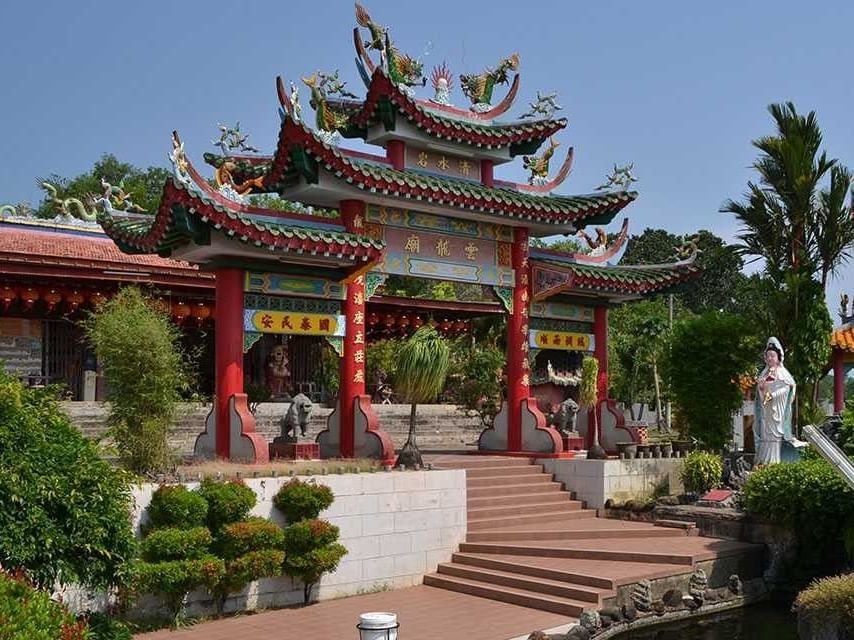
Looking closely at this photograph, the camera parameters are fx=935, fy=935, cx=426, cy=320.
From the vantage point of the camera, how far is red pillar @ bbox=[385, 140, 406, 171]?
15.2m

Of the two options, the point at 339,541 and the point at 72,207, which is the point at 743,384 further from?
the point at 72,207

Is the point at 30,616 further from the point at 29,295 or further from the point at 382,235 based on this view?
the point at 29,295

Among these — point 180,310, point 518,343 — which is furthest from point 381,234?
point 180,310

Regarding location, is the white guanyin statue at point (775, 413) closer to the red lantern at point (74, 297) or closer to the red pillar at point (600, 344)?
the red pillar at point (600, 344)

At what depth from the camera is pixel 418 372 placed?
13328 millimetres

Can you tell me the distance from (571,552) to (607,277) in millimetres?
6122

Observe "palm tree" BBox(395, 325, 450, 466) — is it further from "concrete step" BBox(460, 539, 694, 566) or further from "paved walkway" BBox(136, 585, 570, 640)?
"paved walkway" BBox(136, 585, 570, 640)

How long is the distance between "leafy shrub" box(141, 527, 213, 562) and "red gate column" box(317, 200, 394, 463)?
163 inches

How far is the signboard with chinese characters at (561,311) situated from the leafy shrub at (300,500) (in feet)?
22.4

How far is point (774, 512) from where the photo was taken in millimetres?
12711

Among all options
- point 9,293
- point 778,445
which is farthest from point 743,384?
point 9,293

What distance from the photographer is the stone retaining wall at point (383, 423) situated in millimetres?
17812

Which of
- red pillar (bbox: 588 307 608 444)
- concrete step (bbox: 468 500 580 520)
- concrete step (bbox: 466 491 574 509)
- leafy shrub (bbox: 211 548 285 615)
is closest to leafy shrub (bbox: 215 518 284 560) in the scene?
leafy shrub (bbox: 211 548 285 615)

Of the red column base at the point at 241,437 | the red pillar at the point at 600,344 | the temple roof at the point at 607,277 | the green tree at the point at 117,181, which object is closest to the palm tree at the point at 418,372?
the red column base at the point at 241,437
